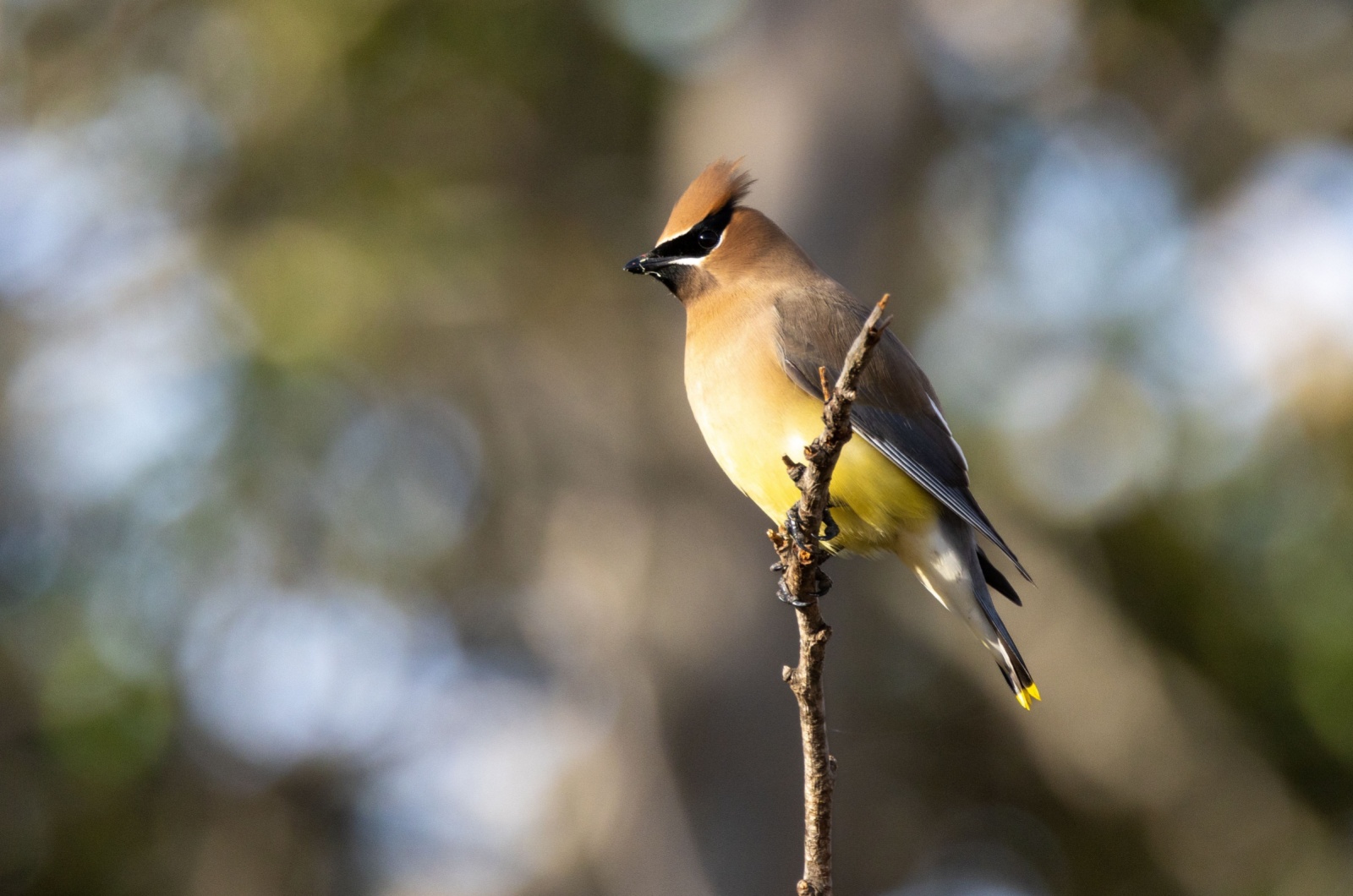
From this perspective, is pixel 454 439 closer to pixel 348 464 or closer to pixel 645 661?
pixel 348 464

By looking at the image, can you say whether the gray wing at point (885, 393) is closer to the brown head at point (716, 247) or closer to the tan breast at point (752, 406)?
the tan breast at point (752, 406)

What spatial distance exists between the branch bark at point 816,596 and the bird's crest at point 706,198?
147 cm

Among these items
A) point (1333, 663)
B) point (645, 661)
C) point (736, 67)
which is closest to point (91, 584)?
point (645, 661)

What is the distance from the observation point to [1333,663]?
815cm

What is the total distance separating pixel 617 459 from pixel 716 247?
5.29 meters

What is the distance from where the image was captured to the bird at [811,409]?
370cm

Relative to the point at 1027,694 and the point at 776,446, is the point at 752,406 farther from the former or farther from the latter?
the point at 1027,694

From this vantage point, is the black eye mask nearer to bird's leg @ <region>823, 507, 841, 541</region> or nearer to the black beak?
the black beak

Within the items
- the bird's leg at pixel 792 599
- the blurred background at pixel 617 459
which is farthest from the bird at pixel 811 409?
the blurred background at pixel 617 459

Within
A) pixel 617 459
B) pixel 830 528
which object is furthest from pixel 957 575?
pixel 617 459

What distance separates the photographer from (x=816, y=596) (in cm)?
298

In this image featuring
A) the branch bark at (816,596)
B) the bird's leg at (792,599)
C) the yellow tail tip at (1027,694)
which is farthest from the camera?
the yellow tail tip at (1027,694)

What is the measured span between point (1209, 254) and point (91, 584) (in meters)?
7.51

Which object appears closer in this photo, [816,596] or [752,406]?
[816,596]
